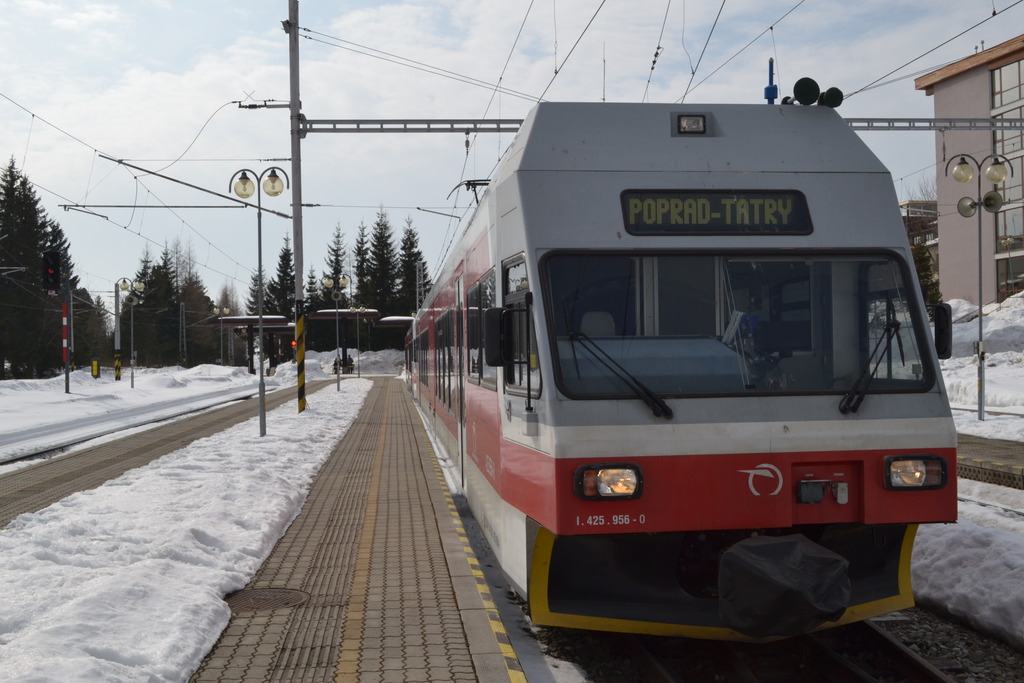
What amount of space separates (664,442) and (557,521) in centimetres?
74

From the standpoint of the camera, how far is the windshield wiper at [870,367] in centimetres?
582

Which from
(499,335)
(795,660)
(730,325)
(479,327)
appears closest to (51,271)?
(479,327)

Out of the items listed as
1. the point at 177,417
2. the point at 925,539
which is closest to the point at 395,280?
the point at 177,417

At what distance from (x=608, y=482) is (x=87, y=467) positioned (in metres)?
13.5

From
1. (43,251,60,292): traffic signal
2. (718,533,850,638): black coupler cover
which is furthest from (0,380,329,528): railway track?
(43,251,60,292): traffic signal

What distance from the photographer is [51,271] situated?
110 feet

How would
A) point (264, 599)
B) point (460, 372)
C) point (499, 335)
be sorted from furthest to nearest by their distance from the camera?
1. point (460, 372)
2. point (264, 599)
3. point (499, 335)

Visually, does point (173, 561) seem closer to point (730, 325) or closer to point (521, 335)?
point (521, 335)

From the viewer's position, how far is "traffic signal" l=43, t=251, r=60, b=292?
3338 cm

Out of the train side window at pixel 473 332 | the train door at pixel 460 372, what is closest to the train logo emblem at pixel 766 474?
the train side window at pixel 473 332

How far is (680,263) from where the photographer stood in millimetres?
6082

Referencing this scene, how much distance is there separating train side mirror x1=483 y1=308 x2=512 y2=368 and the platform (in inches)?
68.6

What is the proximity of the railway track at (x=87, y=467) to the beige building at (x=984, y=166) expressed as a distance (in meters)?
38.1

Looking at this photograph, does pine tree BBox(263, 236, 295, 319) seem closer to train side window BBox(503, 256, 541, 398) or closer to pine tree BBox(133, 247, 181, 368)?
pine tree BBox(133, 247, 181, 368)
